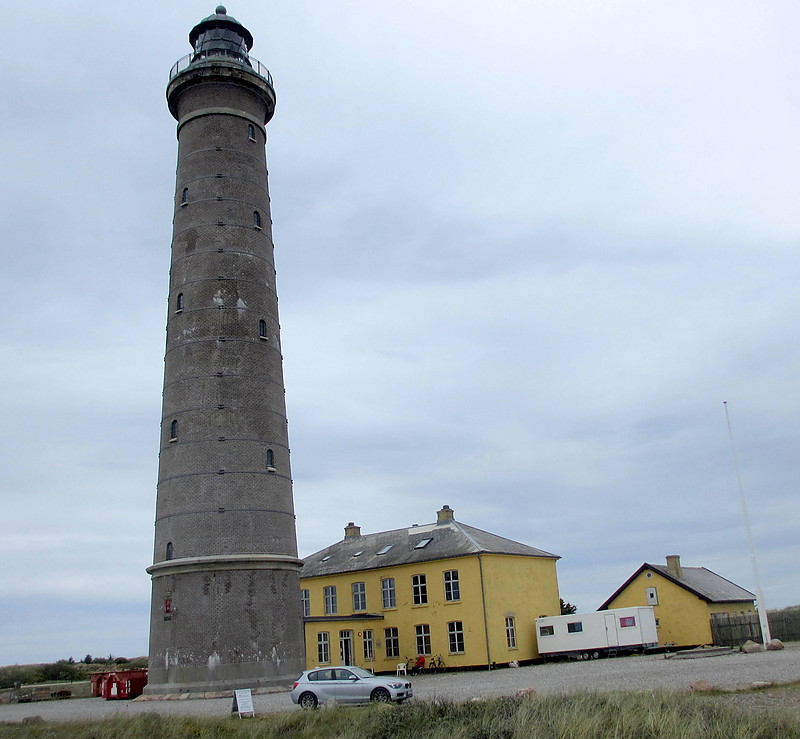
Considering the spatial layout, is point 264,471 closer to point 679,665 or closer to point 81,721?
point 81,721

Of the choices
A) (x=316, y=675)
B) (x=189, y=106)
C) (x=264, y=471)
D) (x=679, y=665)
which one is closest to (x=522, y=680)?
(x=679, y=665)

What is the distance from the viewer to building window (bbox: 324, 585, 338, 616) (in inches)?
1460

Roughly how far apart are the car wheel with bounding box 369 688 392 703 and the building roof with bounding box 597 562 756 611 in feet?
68.3

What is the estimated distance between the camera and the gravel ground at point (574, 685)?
16.9m

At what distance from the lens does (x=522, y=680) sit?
894 inches

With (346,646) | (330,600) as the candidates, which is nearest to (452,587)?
(346,646)

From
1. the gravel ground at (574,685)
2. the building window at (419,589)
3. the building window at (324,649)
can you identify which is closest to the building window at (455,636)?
the building window at (419,589)

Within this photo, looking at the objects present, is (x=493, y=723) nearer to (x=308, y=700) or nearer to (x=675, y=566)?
(x=308, y=700)

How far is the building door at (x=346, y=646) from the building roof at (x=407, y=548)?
10.4 ft

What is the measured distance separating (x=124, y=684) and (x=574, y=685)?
14.0 m

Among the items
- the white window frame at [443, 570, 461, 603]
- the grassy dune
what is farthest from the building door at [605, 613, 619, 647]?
the grassy dune

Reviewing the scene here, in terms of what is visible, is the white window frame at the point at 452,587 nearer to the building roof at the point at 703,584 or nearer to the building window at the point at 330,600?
the building window at the point at 330,600

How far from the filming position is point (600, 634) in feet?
104

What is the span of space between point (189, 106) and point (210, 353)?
8808 mm
